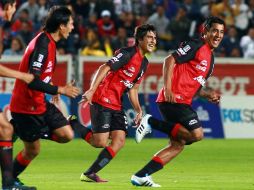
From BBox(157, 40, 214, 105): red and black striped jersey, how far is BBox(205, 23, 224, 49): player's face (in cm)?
11

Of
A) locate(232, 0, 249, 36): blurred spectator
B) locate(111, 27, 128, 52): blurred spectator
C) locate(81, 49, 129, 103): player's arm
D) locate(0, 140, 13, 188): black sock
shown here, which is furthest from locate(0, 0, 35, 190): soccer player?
locate(232, 0, 249, 36): blurred spectator

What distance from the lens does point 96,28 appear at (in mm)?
27516

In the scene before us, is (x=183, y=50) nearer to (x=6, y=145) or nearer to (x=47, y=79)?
(x=47, y=79)

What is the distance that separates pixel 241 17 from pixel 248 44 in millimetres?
1641

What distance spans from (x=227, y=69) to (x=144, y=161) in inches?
291

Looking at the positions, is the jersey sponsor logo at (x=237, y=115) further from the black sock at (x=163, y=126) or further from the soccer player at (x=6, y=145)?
the soccer player at (x=6, y=145)

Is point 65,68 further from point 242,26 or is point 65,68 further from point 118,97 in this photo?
point 118,97

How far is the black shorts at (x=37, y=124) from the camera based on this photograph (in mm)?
12734

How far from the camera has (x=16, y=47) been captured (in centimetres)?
2509

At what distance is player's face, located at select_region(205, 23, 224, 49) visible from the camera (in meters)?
13.8

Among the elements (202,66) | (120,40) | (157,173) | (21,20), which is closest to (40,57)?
(202,66)

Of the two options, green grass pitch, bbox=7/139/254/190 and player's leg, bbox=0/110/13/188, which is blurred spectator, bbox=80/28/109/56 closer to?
green grass pitch, bbox=7/139/254/190

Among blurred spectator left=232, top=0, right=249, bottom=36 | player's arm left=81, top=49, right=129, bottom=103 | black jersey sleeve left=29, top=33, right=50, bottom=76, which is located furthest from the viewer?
blurred spectator left=232, top=0, right=249, bottom=36

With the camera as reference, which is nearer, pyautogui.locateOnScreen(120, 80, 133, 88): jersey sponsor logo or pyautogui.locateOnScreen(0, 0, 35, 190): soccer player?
pyautogui.locateOnScreen(0, 0, 35, 190): soccer player
